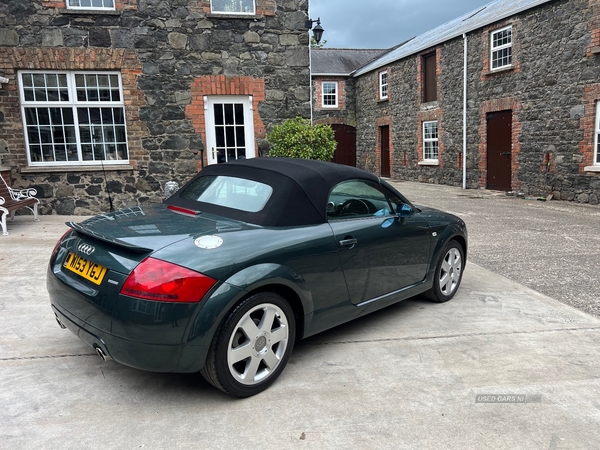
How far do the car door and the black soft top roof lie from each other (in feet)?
0.34

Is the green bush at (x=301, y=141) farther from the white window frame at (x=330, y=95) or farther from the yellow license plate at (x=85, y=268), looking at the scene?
the white window frame at (x=330, y=95)

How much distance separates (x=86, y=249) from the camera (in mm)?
2902

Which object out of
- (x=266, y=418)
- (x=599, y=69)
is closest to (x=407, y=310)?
(x=266, y=418)

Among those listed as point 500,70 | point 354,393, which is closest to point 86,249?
point 354,393

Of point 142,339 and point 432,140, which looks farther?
point 432,140

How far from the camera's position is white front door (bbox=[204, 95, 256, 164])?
9816 millimetres

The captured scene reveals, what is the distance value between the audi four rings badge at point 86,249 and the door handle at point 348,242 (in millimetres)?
1649

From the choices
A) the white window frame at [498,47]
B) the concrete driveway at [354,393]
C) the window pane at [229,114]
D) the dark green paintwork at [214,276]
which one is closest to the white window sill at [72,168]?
the window pane at [229,114]

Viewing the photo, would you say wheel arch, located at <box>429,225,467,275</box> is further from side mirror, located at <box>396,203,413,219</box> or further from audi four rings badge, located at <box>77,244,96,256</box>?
audi four rings badge, located at <box>77,244,96,256</box>

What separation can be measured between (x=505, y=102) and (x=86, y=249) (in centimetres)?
1471

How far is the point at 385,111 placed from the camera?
73.4 ft

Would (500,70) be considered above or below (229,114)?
above

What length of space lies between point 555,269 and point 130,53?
27.7ft

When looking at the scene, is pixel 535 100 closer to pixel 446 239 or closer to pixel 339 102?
pixel 446 239
